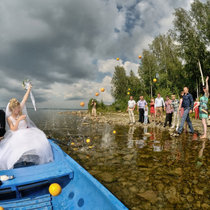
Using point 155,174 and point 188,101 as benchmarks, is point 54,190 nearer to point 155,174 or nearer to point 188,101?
point 155,174

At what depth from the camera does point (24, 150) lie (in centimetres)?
321

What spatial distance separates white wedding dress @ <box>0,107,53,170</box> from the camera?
3.17 metres

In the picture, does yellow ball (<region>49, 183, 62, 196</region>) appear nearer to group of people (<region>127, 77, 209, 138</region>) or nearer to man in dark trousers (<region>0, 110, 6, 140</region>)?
man in dark trousers (<region>0, 110, 6, 140</region>)

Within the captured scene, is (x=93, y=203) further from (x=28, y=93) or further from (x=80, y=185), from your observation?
(x=28, y=93)

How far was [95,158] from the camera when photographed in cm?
529

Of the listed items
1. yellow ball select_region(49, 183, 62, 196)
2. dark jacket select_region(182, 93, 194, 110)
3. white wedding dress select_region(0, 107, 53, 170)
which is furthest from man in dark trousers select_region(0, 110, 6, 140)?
→ dark jacket select_region(182, 93, 194, 110)

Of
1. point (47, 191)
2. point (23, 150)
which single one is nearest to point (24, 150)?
point (23, 150)

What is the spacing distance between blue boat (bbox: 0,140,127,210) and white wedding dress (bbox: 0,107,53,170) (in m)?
0.37

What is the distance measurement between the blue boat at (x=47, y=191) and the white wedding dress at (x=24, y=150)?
0.37m

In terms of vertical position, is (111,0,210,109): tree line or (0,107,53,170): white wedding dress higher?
(111,0,210,109): tree line

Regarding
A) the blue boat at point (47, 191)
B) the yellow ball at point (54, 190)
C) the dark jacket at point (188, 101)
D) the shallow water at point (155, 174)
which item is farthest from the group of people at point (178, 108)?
the yellow ball at point (54, 190)

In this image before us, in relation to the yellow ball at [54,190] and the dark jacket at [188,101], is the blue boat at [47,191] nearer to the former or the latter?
the yellow ball at [54,190]

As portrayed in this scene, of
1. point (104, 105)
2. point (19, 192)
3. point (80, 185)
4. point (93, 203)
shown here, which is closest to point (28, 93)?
point (19, 192)

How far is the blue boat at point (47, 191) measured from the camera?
7.95ft
